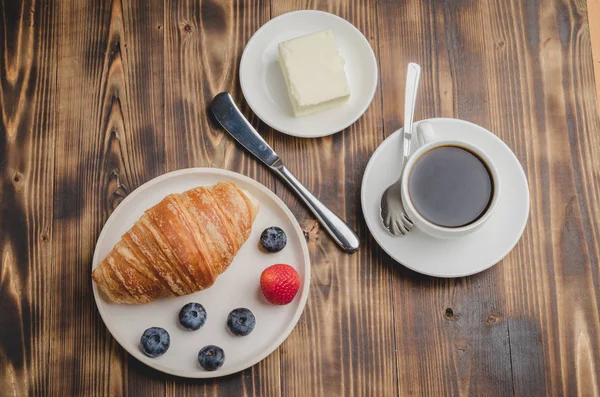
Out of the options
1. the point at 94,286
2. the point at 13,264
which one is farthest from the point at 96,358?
the point at 13,264

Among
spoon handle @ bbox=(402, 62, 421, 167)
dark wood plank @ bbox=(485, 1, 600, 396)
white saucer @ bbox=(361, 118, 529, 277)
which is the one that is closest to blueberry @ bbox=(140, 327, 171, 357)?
white saucer @ bbox=(361, 118, 529, 277)

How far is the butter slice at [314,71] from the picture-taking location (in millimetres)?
1360

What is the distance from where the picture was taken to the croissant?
122cm

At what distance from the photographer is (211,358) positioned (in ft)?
4.14

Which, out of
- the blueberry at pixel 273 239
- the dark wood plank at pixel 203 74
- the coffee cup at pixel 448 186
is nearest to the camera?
the coffee cup at pixel 448 186

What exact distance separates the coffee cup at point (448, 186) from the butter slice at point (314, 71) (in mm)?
268

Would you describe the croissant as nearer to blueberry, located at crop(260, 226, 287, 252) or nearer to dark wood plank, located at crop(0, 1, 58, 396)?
blueberry, located at crop(260, 226, 287, 252)

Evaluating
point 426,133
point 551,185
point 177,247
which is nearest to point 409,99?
point 426,133

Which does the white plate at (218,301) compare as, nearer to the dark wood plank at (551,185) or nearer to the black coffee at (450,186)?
the black coffee at (450,186)

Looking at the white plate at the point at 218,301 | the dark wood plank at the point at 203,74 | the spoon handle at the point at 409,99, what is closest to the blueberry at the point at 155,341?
the white plate at the point at 218,301

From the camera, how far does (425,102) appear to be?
146cm

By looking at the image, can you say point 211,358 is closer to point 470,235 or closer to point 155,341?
point 155,341

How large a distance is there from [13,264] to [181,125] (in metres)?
0.51

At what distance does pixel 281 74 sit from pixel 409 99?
0.31 metres
